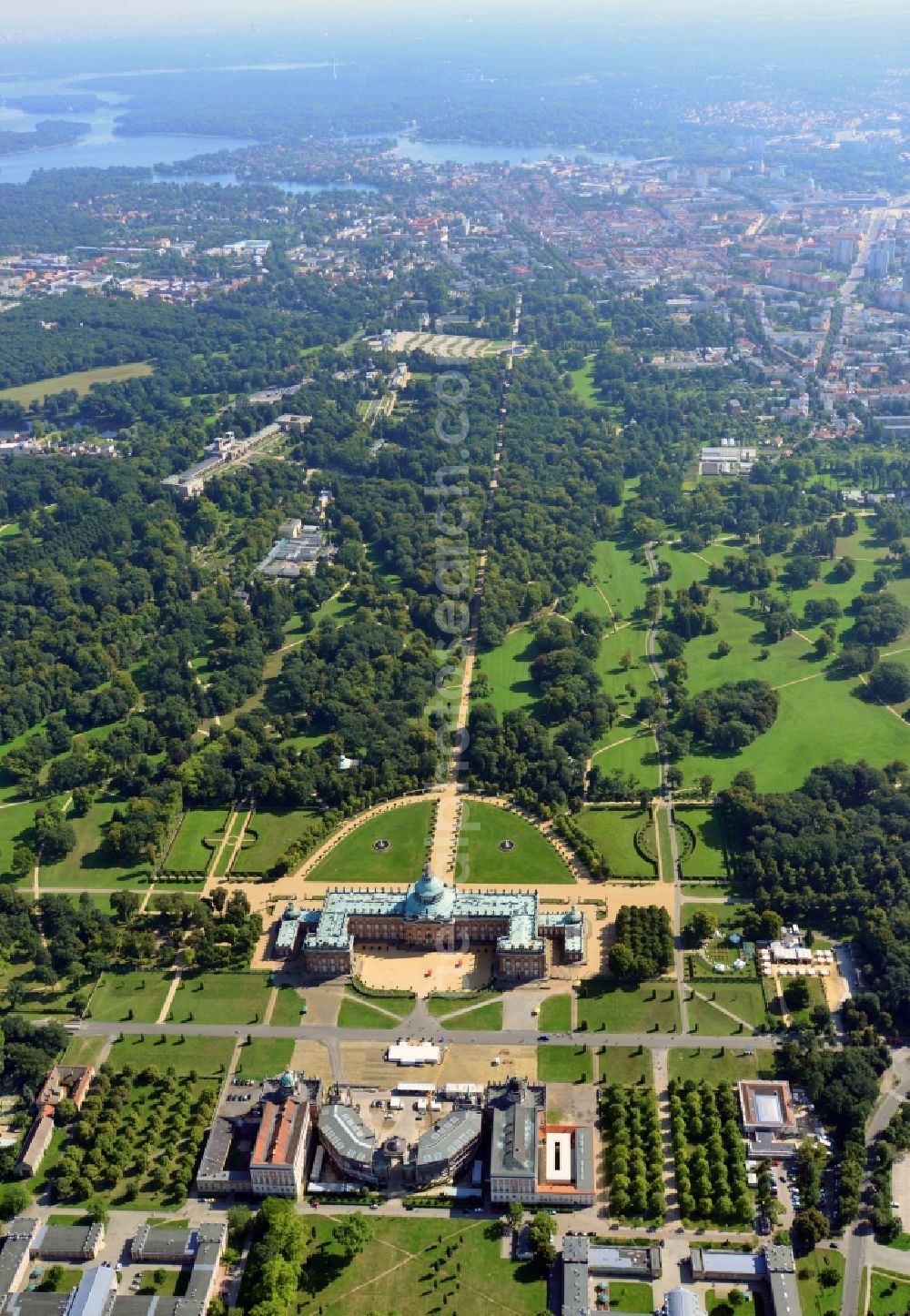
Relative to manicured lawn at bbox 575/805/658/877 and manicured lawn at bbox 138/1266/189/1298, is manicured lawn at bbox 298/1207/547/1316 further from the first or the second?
manicured lawn at bbox 575/805/658/877

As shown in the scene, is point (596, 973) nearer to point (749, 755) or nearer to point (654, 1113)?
point (654, 1113)

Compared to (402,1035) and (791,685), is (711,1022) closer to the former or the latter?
(402,1035)

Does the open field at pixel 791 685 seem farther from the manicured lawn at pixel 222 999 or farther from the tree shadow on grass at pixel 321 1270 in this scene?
the tree shadow on grass at pixel 321 1270

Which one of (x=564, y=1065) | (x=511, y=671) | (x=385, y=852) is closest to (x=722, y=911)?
(x=564, y=1065)

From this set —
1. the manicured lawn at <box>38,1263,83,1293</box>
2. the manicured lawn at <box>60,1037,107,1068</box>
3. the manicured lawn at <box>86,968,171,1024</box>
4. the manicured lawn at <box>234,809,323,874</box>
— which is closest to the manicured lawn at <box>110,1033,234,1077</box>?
the manicured lawn at <box>60,1037,107,1068</box>

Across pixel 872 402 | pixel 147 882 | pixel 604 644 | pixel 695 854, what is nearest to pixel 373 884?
pixel 147 882

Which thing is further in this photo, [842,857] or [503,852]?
[503,852]
